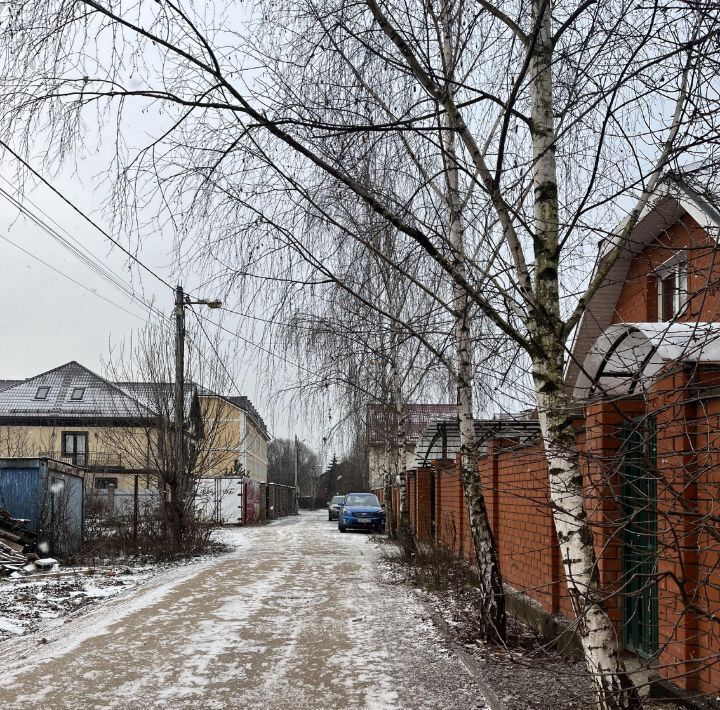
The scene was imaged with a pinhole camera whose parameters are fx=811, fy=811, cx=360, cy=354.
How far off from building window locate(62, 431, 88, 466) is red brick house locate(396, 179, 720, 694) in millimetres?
34336

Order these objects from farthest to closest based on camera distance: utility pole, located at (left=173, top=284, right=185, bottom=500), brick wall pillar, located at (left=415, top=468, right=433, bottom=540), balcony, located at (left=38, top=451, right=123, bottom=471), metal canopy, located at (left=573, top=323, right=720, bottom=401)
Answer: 1. balcony, located at (left=38, top=451, right=123, bottom=471)
2. brick wall pillar, located at (left=415, top=468, right=433, bottom=540)
3. utility pole, located at (left=173, top=284, right=185, bottom=500)
4. metal canopy, located at (left=573, top=323, right=720, bottom=401)

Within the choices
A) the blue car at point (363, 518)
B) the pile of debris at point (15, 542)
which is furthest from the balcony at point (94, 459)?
the pile of debris at point (15, 542)

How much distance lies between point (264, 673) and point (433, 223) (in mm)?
3959

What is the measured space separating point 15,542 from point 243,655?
921 cm

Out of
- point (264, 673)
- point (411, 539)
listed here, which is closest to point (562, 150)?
point (264, 673)

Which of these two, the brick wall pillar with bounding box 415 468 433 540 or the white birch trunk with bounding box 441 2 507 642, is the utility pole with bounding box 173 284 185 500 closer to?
the brick wall pillar with bounding box 415 468 433 540

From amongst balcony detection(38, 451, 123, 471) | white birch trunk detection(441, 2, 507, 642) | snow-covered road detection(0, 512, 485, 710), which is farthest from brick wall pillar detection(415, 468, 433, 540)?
balcony detection(38, 451, 123, 471)

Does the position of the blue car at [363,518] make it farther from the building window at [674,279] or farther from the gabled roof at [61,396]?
the building window at [674,279]

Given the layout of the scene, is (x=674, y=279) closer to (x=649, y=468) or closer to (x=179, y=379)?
(x=649, y=468)

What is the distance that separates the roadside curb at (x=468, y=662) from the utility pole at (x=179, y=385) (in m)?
9.56

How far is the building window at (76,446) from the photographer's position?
44.8 m

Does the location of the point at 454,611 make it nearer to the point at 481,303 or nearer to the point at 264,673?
the point at 264,673

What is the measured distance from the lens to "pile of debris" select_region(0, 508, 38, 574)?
45.3 feet

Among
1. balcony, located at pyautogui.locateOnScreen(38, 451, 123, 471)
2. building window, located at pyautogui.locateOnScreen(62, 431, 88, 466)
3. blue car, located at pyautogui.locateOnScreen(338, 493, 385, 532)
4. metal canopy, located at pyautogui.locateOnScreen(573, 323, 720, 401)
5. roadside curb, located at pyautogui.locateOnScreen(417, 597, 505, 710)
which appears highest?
building window, located at pyautogui.locateOnScreen(62, 431, 88, 466)
